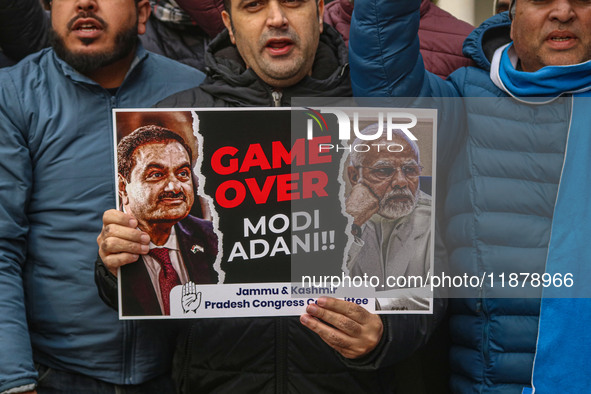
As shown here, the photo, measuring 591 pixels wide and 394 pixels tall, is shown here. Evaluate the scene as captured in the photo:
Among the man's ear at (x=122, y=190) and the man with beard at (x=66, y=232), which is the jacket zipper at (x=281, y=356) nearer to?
the man with beard at (x=66, y=232)

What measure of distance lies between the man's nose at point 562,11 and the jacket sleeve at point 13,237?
1646 mm

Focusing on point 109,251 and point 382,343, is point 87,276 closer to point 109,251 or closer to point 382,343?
point 109,251

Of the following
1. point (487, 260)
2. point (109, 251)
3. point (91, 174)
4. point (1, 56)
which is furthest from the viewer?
point (1, 56)

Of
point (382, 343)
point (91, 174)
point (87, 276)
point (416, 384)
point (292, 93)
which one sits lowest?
point (416, 384)

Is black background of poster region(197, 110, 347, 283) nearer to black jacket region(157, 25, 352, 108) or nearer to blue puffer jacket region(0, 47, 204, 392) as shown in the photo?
black jacket region(157, 25, 352, 108)

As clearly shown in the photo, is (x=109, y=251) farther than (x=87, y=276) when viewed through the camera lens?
No

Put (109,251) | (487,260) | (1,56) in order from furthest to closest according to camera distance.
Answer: (1,56), (487,260), (109,251)

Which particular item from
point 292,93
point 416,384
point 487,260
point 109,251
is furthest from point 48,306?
point 487,260

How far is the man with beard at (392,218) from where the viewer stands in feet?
6.36

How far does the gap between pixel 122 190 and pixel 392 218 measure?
737 millimetres

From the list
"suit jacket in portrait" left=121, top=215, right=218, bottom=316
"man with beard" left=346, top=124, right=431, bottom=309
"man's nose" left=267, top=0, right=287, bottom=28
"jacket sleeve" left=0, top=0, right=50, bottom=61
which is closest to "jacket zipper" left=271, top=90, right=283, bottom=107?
"man's nose" left=267, top=0, right=287, bottom=28

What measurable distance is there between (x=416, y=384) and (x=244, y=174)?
901mm

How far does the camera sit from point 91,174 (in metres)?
2.22

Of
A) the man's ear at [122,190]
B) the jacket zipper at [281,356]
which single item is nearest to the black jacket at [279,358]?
the jacket zipper at [281,356]
